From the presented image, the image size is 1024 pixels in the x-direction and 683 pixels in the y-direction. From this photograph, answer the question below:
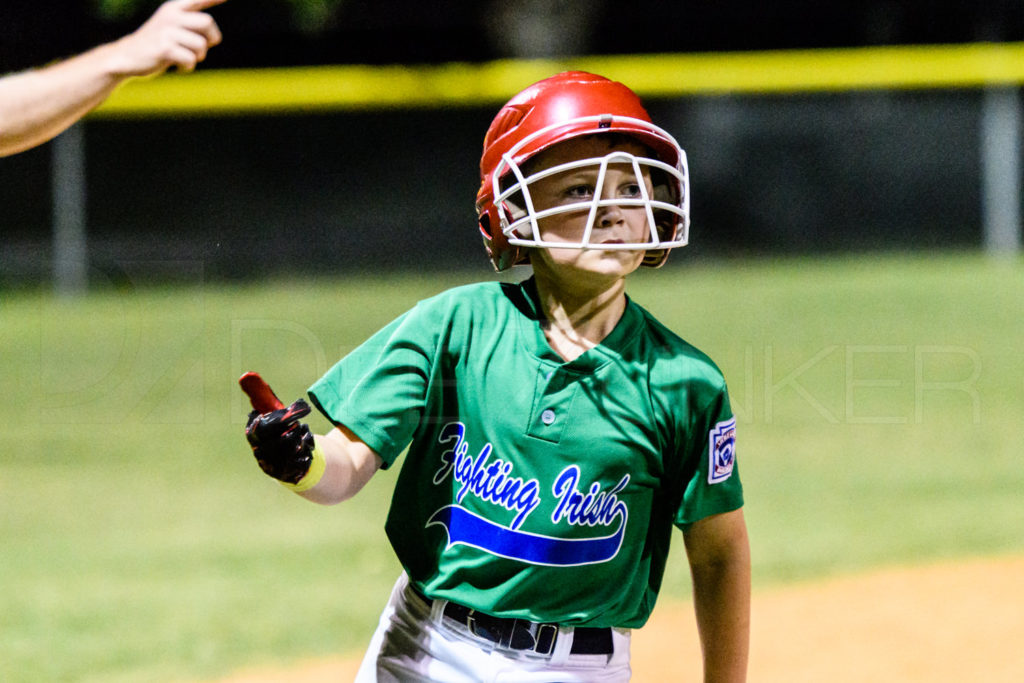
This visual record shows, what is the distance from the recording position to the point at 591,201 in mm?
2201

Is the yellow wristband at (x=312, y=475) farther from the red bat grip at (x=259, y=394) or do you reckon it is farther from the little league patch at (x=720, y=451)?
the little league patch at (x=720, y=451)

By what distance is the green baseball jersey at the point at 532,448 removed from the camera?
226 centimetres

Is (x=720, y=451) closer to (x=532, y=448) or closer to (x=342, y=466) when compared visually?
(x=532, y=448)

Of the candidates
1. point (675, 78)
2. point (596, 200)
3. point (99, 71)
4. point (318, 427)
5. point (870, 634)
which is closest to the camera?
point (99, 71)

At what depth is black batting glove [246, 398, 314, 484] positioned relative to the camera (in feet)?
6.41

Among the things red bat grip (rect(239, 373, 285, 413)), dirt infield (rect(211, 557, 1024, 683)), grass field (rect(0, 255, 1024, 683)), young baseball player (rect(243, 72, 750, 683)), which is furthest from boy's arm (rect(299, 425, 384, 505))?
grass field (rect(0, 255, 1024, 683))

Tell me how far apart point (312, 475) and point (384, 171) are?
1095 cm

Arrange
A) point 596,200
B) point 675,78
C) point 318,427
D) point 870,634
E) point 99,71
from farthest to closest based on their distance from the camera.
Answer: point 675,78 → point 318,427 → point 870,634 → point 596,200 → point 99,71

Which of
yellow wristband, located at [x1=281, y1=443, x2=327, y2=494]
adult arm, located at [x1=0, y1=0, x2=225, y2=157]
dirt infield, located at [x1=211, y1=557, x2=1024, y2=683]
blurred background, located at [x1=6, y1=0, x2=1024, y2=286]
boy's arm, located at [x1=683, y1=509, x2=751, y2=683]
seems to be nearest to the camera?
adult arm, located at [x1=0, y1=0, x2=225, y2=157]

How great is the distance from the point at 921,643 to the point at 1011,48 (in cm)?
971

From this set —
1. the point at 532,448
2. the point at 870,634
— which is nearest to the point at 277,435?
the point at 532,448

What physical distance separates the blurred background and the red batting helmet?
10.3 m

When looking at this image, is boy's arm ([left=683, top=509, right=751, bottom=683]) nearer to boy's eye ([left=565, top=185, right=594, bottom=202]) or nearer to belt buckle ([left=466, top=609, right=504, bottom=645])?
belt buckle ([left=466, top=609, right=504, bottom=645])

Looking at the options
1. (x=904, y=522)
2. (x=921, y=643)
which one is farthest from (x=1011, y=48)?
(x=921, y=643)
